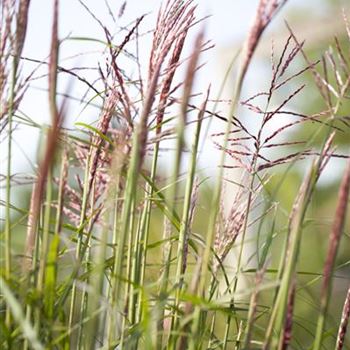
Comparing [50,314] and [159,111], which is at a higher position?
[159,111]

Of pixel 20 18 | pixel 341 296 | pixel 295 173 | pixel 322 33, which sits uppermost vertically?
pixel 322 33

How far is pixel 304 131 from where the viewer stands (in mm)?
6484

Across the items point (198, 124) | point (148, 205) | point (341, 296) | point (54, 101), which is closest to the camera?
point (54, 101)

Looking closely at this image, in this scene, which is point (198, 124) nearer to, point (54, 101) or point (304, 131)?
point (54, 101)

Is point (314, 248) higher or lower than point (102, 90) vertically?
lower

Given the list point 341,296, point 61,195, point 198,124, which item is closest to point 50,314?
point 61,195

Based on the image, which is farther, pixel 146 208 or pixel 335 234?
pixel 146 208

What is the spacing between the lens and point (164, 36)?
85cm

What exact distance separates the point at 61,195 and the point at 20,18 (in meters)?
0.16

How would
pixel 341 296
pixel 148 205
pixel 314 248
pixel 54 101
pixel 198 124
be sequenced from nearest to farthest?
pixel 54 101 → pixel 198 124 → pixel 148 205 → pixel 341 296 → pixel 314 248

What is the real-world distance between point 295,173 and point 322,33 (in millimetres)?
1132

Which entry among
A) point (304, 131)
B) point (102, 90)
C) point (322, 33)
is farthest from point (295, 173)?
point (102, 90)

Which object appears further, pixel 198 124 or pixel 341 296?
pixel 341 296

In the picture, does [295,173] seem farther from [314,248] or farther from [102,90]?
[102,90]
